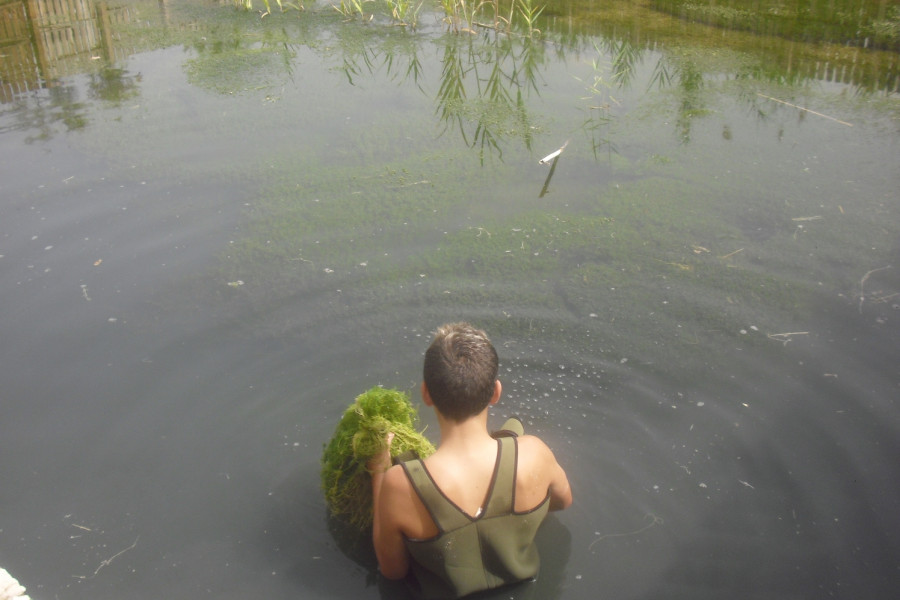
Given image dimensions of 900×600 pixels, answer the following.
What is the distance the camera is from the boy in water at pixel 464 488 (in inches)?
106

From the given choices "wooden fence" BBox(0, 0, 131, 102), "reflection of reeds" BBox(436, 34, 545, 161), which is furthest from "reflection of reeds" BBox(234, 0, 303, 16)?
"reflection of reeds" BBox(436, 34, 545, 161)

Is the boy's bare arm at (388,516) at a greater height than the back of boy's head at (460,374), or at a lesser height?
lesser

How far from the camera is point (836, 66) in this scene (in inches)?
301

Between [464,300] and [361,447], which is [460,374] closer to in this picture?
[361,447]

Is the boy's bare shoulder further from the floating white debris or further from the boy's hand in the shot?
the floating white debris

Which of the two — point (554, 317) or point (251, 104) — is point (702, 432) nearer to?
point (554, 317)

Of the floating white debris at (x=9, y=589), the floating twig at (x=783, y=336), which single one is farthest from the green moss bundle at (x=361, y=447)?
the floating twig at (x=783, y=336)

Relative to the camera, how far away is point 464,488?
2705mm

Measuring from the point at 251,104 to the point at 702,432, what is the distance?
5.33 meters

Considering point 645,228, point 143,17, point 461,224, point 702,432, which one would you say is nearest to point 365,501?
point 702,432

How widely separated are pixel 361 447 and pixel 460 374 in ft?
2.34

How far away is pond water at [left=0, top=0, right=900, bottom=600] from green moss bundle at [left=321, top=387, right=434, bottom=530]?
167mm

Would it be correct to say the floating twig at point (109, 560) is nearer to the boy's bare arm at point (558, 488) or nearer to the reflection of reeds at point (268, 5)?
the boy's bare arm at point (558, 488)

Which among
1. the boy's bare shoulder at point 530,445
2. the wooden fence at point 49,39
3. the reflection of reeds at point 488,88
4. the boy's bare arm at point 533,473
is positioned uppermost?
the wooden fence at point 49,39
